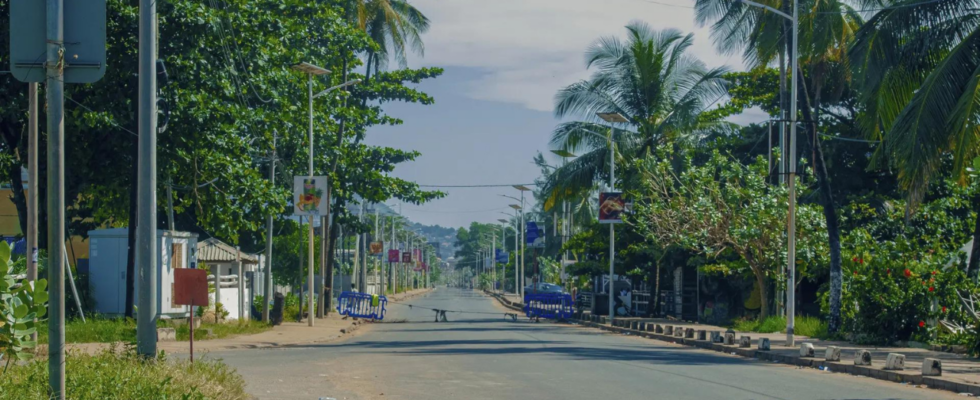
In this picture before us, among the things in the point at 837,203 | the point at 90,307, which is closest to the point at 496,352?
the point at 90,307

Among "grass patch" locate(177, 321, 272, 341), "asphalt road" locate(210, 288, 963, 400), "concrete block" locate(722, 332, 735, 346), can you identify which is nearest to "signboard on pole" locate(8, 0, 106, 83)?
"asphalt road" locate(210, 288, 963, 400)

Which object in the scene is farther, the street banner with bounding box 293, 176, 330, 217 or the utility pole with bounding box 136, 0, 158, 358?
the street banner with bounding box 293, 176, 330, 217

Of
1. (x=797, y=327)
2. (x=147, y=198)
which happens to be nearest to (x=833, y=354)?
(x=797, y=327)

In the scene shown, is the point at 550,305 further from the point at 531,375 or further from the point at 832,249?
the point at 531,375

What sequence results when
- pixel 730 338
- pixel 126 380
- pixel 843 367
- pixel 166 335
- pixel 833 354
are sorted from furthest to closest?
pixel 730 338
pixel 166 335
pixel 833 354
pixel 843 367
pixel 126 380

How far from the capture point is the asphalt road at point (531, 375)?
12945mm

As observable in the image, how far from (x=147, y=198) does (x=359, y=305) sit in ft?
102

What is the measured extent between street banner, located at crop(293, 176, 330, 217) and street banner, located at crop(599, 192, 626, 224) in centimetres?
1009

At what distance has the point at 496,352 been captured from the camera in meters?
20.9

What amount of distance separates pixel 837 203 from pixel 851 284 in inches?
560

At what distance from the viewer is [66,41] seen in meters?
7.02

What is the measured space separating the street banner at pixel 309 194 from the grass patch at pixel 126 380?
60.4 feet

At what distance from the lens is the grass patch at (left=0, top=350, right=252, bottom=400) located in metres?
8.80

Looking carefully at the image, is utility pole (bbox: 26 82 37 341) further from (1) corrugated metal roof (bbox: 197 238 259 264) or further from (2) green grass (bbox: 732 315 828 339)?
(2) green grass (bbox: 732 315 828 339)
